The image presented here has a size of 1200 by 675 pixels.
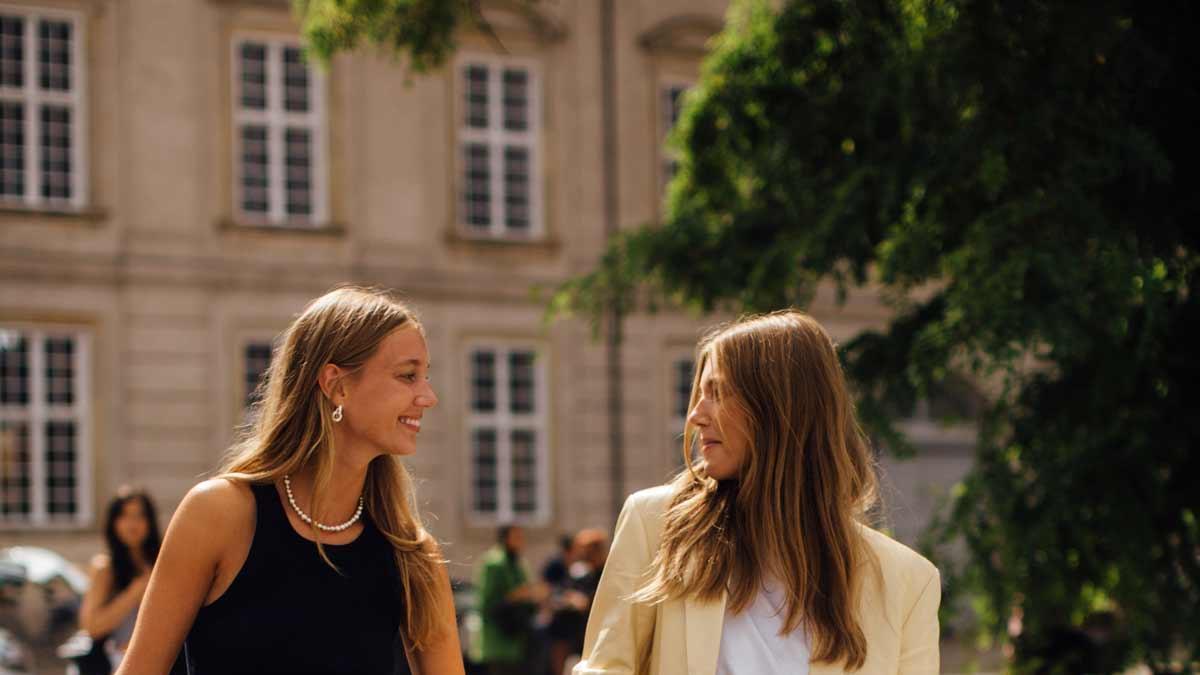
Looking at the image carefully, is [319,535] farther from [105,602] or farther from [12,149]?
[12,149]

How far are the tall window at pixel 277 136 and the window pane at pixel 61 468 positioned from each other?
Answer: 11.9 feet

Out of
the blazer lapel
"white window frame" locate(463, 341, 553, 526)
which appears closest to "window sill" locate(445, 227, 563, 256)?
"white window frame" locate(463, 341, 553, 526)

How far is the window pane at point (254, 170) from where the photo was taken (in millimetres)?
23062

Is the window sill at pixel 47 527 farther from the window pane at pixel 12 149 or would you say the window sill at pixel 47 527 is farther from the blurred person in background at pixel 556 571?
the blurred person in background at pixel 556 571

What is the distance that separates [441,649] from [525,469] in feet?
68.7

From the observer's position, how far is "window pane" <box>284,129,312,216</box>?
23.4 m

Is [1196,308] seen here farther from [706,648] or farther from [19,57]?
[19,57]

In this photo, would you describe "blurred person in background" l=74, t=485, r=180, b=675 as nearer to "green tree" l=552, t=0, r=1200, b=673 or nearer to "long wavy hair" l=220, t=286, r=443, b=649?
"green tree" l=552, t=0, r=1200, b=673

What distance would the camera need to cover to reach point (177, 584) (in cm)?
330

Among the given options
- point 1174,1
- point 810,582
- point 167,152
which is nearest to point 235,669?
point 810,582

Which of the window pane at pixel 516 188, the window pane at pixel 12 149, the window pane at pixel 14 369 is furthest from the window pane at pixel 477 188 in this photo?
the window pane at pixel 14 369

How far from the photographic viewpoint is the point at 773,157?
34.9ft

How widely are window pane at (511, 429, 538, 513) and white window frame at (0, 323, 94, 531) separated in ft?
19.3

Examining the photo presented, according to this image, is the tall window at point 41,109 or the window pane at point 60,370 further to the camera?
the window pane at point 60,370
